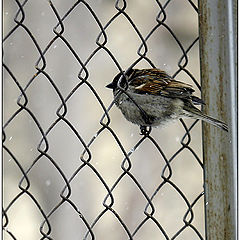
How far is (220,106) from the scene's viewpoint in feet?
5.62

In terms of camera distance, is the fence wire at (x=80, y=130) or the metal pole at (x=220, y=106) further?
the fence wire at (x=80, y=130)

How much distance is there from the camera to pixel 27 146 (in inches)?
235

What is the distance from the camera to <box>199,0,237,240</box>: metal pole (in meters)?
1.70

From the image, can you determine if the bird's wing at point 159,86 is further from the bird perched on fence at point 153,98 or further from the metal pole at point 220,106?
the metal pole at point 220,106

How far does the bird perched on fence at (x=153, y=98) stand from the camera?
202cm

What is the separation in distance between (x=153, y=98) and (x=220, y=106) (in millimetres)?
365

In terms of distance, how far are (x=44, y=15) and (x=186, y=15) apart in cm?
153

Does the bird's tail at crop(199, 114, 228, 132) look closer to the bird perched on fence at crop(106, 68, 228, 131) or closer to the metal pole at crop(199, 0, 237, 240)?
the metal pole at crop(199, 0, 237, 240)

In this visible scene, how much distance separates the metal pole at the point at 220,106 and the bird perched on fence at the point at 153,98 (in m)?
0.28

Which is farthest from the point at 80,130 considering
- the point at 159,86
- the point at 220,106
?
the point at 220,106

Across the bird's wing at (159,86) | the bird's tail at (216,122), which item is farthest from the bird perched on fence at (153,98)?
the bird's tail at (216,122)

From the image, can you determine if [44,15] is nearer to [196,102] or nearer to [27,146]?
[27,146]

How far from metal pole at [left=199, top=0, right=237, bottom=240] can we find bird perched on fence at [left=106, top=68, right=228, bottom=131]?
0.28m

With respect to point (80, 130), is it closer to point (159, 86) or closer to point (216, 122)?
point (159, 86)
